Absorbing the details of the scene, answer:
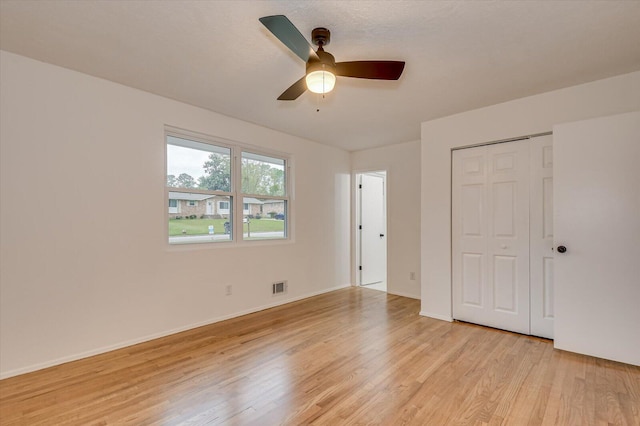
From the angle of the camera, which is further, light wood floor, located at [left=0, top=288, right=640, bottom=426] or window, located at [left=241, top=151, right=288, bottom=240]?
window, located at [left=241, top=151, right=288, bottom=240]

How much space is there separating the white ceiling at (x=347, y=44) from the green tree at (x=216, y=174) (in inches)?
27.7

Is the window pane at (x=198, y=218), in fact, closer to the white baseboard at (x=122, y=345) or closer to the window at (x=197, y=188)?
the window at (x=197, y=188)

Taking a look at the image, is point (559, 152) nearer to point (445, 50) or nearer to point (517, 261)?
point (517, 261)

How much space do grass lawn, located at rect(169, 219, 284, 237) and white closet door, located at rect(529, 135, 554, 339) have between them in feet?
10.4

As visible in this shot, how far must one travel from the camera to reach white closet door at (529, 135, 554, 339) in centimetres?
308

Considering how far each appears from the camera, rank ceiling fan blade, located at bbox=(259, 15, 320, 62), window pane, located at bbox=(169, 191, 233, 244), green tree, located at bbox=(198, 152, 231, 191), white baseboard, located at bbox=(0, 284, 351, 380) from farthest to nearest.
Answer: green tree, located at bbox=(198, 152, 231, 191) < window pane, located at bbox=(169, 191, 233, 244) < white baseboard, located at bbox=(0, 284, 351, 380) < ceiling fan blade, located at bbox=(259, 15, 320, 62)

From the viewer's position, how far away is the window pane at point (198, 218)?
339 cm

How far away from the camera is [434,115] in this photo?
146 inches

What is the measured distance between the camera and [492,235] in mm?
3447

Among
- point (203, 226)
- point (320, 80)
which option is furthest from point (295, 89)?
point (203, 226)

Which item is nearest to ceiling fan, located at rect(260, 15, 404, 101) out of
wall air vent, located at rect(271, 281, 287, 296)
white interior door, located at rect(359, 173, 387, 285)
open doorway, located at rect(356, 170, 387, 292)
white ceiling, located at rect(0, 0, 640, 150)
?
white ceiling, located at rect(0, 0, 640, 150)

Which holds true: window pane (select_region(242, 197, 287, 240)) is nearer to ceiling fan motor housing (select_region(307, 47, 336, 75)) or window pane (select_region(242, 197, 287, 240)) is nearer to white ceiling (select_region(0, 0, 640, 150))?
white ceiling (select_region(0, 0, 640, 150))

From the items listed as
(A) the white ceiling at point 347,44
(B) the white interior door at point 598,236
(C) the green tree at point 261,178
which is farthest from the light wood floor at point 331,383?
(A) the white ceiling at point 347,44

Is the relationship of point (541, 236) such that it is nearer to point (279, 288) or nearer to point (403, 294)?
point (403, 294)
